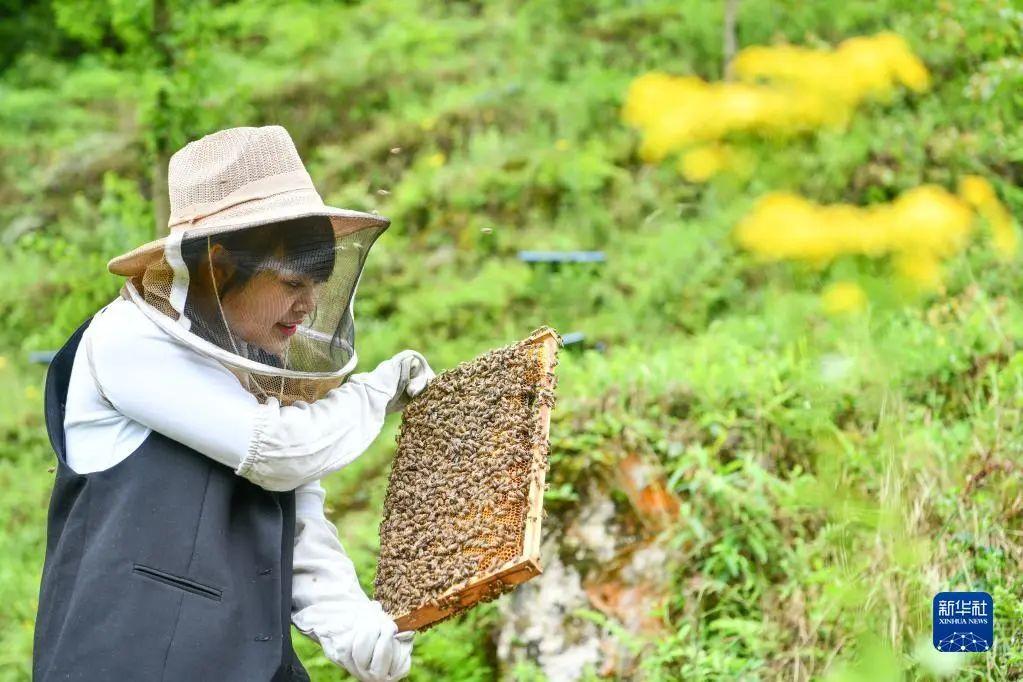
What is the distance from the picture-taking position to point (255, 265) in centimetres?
228

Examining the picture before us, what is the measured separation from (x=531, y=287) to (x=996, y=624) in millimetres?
3626

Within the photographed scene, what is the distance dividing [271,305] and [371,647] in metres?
0.78

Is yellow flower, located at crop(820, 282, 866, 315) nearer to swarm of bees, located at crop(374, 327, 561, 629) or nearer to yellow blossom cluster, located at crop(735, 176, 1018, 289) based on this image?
yellow blossom cluster, located at crop(735, 176, 1018, 289)

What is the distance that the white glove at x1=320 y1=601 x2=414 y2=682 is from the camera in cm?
228

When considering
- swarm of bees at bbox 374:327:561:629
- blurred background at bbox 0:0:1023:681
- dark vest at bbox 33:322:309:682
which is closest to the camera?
dark vest at bbox 33:322:309:682

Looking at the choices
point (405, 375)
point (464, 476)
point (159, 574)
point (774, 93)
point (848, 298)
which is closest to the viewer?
point (159, 574)

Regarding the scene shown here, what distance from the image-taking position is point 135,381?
214 centimetres

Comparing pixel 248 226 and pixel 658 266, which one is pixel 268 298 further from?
pixel 658 266

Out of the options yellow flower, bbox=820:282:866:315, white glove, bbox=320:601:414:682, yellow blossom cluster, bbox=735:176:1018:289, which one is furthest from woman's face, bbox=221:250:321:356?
yellow blossom cluster, bbox=735:176:1018:289

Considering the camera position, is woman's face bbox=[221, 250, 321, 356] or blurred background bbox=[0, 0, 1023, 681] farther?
blurred background bbox=[0, 0, 1023, 681]

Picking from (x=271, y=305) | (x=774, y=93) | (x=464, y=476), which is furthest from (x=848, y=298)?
(x=774, y=93)

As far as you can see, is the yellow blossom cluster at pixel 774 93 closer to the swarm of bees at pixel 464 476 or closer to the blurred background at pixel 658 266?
the blurred background at pixel 658 266

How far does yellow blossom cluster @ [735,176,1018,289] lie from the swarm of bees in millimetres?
1031

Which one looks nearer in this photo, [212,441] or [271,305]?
[212,441]
